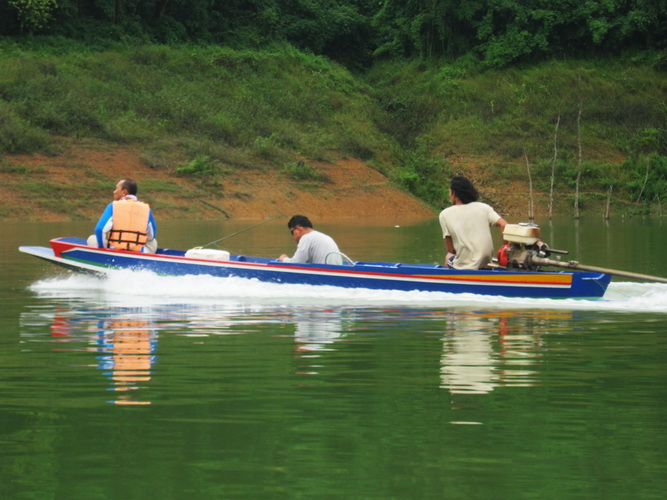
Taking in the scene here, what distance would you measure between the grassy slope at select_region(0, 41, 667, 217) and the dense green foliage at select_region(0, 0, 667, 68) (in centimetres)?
135

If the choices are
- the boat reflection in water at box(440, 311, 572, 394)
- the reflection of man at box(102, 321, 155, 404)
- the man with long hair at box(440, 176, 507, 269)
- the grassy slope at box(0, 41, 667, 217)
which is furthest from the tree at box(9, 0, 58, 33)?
the boat reflection in water at box(440, 311, 572, 394)

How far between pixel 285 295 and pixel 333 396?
626cm

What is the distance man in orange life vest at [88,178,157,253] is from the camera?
14258 mm

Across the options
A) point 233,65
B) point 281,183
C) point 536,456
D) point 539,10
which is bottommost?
point 536,456

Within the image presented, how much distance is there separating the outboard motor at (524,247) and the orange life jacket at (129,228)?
5153 mm

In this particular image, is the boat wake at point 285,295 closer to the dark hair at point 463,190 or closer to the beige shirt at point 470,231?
the beige shirt at point 470,231

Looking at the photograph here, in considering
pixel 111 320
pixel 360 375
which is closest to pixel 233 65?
pixel 111 320

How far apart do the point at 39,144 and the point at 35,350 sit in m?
31.3

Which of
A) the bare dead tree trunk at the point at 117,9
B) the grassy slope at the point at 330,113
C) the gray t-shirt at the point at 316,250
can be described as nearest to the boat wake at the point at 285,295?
the gray t-shirt at the point at 316,250

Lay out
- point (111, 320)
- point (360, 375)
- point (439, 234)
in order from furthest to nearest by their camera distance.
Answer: point (439, 234) < point (111, 320) < point (360, 375)

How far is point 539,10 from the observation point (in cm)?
5391

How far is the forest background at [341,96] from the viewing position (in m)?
41.0

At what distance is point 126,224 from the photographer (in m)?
14.4

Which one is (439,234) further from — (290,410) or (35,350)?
(290,410)
